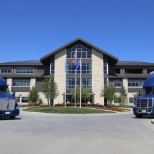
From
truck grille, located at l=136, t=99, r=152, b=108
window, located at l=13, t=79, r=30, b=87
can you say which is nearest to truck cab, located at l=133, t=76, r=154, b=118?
truck grille, located at l=136, t=99, r=152, b=108

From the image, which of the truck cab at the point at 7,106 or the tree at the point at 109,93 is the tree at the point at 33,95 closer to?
the tree at the point at 109,93

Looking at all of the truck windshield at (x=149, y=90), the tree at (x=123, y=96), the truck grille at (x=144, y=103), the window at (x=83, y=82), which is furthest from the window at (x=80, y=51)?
the truck grille at (x=144, y=103)

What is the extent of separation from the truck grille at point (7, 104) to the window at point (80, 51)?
3824 centimetres

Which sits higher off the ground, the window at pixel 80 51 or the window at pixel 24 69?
the window at pixel 80 51

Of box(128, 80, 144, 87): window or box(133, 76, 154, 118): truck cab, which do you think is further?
box(128, 80, 144, 87): window

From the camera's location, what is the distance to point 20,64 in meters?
61.2

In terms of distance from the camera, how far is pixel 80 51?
187ft

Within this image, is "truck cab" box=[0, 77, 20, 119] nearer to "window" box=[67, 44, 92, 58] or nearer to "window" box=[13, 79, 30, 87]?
"window" box=[67, 44, 92, 58]

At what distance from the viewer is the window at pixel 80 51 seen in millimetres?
57125

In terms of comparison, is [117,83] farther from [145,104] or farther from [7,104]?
[7,104]

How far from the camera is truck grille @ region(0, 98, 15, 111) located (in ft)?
62.3

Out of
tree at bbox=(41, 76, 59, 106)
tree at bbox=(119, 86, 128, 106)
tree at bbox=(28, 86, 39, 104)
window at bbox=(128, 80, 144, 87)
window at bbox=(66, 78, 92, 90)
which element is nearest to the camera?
tree at bbox=(41, 76, 59, 106)

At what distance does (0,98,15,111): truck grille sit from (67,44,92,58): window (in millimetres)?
38239

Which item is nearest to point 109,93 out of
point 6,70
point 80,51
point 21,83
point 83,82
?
point 83,82
